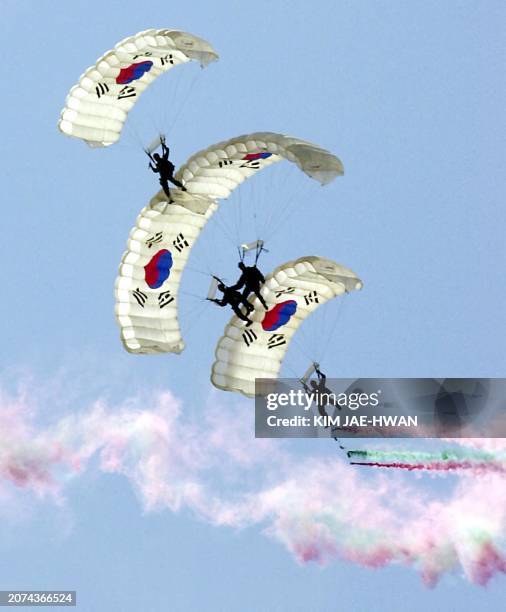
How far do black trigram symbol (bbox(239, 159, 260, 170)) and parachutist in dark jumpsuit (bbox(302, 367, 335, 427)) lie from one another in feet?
16.0

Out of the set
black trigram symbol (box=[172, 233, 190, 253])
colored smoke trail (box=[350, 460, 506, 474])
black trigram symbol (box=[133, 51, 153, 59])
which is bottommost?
colored smoke trail (box=[350, 460, 506, 474])

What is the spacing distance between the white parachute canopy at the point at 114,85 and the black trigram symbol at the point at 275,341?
5.90 meters

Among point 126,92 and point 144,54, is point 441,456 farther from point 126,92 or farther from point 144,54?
point 144,54

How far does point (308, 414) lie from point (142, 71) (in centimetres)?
933

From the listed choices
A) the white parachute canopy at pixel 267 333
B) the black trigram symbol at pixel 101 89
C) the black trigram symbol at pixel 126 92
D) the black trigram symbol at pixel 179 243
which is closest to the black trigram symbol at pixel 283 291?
the white parachute canopy at pixel 267 333

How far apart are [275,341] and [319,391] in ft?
6.08

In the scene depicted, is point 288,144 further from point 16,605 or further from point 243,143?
point 16,605

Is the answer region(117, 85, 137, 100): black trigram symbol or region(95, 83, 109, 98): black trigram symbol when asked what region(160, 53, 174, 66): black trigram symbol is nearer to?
region(117, 85, 137, 100): black trigram symbol

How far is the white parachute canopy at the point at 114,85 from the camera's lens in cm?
4481

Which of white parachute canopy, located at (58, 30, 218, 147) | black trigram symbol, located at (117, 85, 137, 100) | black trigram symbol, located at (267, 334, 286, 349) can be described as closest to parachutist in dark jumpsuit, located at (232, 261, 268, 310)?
black trigram symbol, located at (267, 334, 286, 349)

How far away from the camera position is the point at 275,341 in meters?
45.6

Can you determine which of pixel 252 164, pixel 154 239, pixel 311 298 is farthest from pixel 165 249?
pixel 311 298

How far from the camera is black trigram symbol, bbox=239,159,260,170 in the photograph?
45438 mm

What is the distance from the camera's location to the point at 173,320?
45.4m
